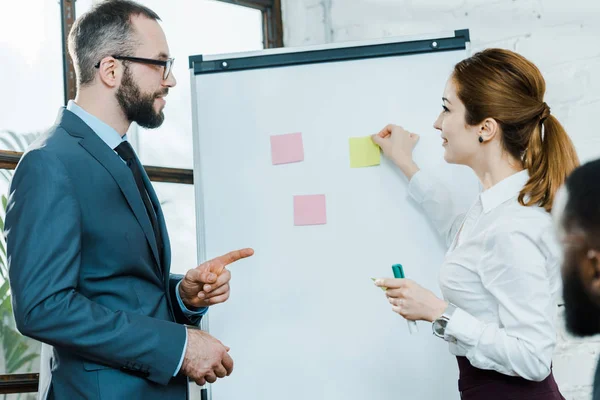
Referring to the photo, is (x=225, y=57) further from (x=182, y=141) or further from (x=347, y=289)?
(x=347, y=289)

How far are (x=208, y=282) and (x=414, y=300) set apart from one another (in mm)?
444

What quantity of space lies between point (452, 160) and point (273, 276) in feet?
2.07

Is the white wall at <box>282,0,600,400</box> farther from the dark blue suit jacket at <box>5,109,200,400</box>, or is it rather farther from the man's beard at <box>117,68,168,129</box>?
the dark blue suit jacket at <box>5,109,200,400</box>

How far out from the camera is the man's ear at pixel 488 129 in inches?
65.1

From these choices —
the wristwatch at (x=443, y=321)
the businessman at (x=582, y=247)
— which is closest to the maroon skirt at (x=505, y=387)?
the wristwatch at (x=443, y=321)

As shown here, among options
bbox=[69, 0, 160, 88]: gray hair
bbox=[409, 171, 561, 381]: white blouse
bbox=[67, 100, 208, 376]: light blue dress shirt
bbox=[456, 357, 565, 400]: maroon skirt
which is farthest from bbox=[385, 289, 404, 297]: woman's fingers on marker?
bbox=[69, 0, 160, 88]: gray hair

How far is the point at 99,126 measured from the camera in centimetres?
161

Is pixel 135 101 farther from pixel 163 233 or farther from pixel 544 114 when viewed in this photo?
pixel 544 114

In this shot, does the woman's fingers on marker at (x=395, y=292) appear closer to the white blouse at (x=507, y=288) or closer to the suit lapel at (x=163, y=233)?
the white blouse at (x=507, y=288)

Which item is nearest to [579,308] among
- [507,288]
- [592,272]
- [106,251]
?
[592,272]

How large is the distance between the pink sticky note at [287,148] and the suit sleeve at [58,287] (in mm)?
795

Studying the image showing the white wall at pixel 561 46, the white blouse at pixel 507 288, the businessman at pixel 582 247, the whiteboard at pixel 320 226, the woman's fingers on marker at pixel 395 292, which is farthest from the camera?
the white wall at pixel 561 46

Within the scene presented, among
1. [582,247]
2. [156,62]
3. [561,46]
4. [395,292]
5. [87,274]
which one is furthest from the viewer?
[561,46]

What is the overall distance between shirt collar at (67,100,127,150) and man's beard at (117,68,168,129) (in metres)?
0.06
